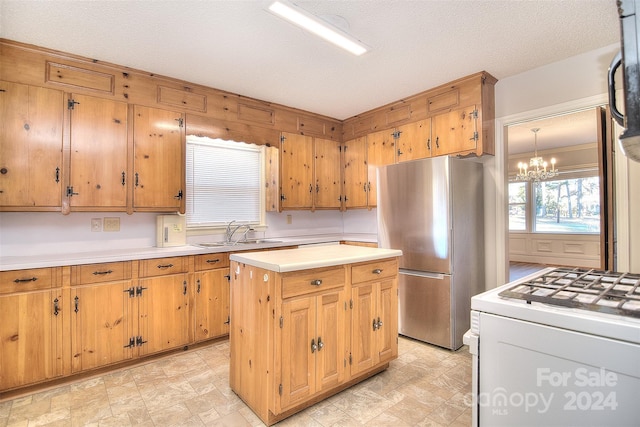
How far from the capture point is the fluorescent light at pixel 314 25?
1.89 m

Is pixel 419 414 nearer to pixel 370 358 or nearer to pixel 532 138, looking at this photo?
pixel 370 358

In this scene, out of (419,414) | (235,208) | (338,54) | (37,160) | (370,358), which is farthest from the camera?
(235,208)

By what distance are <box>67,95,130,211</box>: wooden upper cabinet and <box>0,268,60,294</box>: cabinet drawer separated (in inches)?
24.1

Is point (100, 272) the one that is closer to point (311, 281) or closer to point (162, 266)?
point (162, 266)

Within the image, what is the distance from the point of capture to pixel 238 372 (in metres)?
2.14

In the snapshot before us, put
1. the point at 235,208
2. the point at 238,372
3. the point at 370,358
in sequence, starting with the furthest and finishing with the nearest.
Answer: the point at 235,208 → the point at 370,358 → the point at 238,372

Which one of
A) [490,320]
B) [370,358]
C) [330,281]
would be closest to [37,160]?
[330,281]

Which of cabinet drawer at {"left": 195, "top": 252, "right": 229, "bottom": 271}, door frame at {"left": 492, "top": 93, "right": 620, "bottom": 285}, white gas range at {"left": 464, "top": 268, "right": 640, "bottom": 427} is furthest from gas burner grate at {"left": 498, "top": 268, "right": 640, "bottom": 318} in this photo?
cabinet drawer at {"left": 195, "top": 252, "right": 229, "bottom": 271}

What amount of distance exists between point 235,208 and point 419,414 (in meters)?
2.90

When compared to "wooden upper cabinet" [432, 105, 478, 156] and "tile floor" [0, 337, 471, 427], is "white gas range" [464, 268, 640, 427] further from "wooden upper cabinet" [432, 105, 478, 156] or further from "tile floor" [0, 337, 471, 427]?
"wooden upper cabinet" [432, 105, 478, 156]

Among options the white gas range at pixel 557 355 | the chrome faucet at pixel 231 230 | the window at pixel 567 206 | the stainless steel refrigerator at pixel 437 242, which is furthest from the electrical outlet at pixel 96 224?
the window at pixel 567 206

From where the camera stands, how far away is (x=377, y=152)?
13.7ft

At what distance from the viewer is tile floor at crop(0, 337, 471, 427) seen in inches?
75.4

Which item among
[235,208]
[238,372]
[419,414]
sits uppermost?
[235,208]
